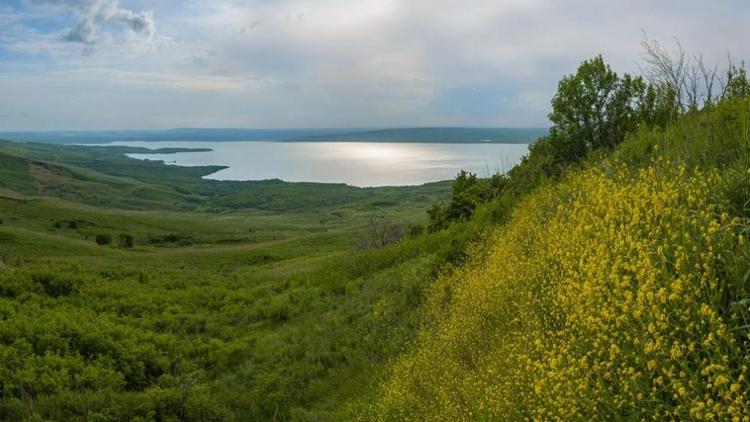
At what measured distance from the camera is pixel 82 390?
12414 millimetres

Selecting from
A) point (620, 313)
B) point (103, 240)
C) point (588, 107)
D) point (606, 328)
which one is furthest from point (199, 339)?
point (103, 240)

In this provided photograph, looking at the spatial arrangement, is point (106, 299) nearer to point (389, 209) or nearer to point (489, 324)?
point (489, 324)

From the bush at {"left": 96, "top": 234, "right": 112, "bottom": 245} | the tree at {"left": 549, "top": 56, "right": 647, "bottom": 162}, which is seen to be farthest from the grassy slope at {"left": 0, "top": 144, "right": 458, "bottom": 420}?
the bush at {"left": 96, "top": 234, "right": 112, "bottom": 245}

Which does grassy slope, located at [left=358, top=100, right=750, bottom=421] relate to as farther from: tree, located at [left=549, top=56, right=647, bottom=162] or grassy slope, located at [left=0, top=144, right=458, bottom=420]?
tree, located at [left=549, top=56, right=647, bottom=162]

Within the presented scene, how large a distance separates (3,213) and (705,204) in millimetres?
93859

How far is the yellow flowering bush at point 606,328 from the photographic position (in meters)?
4.49

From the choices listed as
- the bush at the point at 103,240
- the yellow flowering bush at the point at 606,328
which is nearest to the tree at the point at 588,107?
the yellow flowering bush at the point at 606,328

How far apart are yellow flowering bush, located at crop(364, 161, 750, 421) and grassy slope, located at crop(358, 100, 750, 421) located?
0.09 ft

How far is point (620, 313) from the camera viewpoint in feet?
17.9

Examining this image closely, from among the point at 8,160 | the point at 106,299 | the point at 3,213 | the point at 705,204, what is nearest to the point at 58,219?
the point at 3,213

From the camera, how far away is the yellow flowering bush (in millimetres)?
4490

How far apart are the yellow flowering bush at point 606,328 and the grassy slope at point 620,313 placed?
0.03m

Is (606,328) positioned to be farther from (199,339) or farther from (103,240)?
(103,240)

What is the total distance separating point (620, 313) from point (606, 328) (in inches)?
24.5
